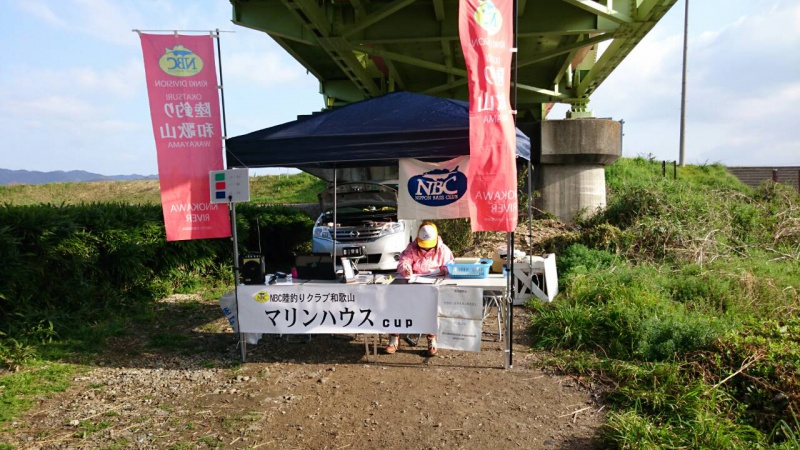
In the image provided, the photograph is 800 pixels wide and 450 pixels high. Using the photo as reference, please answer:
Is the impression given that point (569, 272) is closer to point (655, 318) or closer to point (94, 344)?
point (655, 318)

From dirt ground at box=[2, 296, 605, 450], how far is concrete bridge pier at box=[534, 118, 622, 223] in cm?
767

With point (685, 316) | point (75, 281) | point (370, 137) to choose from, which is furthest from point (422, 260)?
point (75, 281)

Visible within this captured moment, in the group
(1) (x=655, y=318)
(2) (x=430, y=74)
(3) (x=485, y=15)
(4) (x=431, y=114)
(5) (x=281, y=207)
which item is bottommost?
(1) (x=655, y=318)

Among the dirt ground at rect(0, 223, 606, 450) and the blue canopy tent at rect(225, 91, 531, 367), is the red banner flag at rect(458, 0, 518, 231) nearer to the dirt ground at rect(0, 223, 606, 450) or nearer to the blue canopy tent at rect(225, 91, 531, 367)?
the blue canopy tent at rect(225, 91, 531, 367)

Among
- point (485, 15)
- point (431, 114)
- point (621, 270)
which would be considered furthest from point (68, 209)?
point (621, 270)

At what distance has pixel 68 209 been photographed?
7121 mm

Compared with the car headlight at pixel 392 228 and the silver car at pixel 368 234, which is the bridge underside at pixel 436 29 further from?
the car headlight at pixel 392 228

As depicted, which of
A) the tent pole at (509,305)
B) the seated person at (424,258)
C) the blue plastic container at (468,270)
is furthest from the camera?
the seated person at (424,258)

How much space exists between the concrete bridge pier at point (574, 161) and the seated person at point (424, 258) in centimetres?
773

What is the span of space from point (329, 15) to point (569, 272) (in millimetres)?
7195

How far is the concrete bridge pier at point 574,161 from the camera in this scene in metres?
13.1

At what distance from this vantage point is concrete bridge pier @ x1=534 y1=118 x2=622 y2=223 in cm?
1306

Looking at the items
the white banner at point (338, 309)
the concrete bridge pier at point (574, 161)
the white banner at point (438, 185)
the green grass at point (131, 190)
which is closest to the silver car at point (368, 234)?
the white banner at point (438, 185)

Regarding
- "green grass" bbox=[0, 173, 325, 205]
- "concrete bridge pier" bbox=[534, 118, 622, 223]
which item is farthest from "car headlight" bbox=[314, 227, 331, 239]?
"green grass" bbox=[0, 173, 325, 205]
